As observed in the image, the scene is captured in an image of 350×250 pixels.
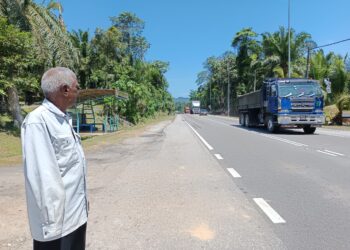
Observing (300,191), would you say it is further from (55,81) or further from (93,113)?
(93,113)

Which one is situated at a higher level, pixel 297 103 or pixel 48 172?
pixel 297 103

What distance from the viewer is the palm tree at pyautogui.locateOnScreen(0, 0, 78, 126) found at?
2068 centimetres

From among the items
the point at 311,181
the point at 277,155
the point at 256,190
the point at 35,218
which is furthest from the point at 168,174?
the point at 35,218

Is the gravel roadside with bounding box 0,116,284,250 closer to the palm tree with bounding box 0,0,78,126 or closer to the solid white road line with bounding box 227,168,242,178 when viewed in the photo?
the solid white road line with bounding box 227,168,242,178

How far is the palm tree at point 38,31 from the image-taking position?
67.9ft

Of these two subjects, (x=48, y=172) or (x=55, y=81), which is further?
(x=55, y=81)

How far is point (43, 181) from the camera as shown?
8.19 ft

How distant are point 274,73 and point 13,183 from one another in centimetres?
4448


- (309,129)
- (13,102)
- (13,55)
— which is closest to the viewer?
(13,55)

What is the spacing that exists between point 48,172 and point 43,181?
2.5 inches

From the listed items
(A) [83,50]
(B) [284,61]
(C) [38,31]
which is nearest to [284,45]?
(B) [284,61]

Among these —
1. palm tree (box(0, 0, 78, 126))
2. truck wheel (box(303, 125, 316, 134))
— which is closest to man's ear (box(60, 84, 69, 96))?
palm tree (box(0, 0, 78, 126))

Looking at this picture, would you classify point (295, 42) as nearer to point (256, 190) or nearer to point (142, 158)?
point (142, 158)

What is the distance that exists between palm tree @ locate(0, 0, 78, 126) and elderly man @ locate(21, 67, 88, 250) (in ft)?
61.6
